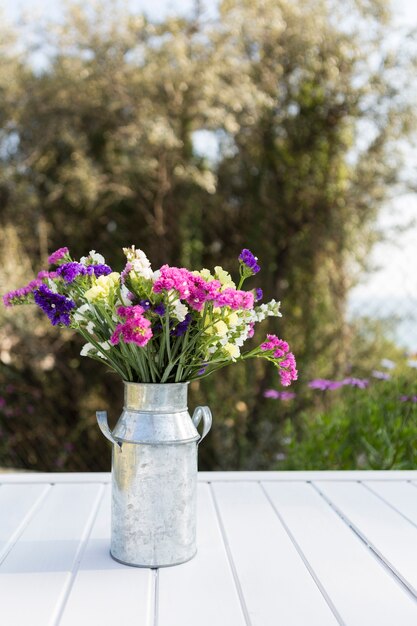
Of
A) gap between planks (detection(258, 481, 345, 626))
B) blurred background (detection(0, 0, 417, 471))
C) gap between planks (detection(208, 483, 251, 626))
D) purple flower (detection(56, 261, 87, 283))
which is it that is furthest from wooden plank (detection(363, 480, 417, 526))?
blurred background (detection(0, 0, 417, 471))

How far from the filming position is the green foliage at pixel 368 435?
99.0 inches

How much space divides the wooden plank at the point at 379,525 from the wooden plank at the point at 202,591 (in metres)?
0.28

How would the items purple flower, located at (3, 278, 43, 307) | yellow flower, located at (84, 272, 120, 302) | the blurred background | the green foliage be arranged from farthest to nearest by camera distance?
the blurred background, the green foliage, purple flower, located at (3, 278, 43, 307), yellow flower, located at (84, 272, 120, 302)

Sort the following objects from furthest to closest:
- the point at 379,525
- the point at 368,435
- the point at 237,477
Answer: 1. the point at 368,435
2. the point at 237,477
3. the point at 379,525

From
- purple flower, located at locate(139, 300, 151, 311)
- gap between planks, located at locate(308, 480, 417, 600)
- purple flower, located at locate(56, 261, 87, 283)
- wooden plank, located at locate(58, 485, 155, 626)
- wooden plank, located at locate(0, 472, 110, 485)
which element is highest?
purple flower, located at locate(56, 261, 87, 283)

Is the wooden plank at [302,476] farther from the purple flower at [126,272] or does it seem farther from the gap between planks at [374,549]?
Result: the purple flower at [126,272]

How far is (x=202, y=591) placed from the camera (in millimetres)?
1028

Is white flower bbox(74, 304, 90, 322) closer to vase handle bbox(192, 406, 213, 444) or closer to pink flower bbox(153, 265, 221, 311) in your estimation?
pink flower bbox(153, 265, 221, 311)

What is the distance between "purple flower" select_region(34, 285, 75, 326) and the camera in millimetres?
1112

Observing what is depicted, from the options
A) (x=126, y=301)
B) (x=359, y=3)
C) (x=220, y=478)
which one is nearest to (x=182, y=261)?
(x=359, y=3)

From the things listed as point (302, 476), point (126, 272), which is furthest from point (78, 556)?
point (302, 476)

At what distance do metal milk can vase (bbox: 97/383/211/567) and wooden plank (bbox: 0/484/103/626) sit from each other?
11cm

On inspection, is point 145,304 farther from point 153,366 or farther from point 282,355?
point 282,355

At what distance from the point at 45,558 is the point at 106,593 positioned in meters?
0.18
